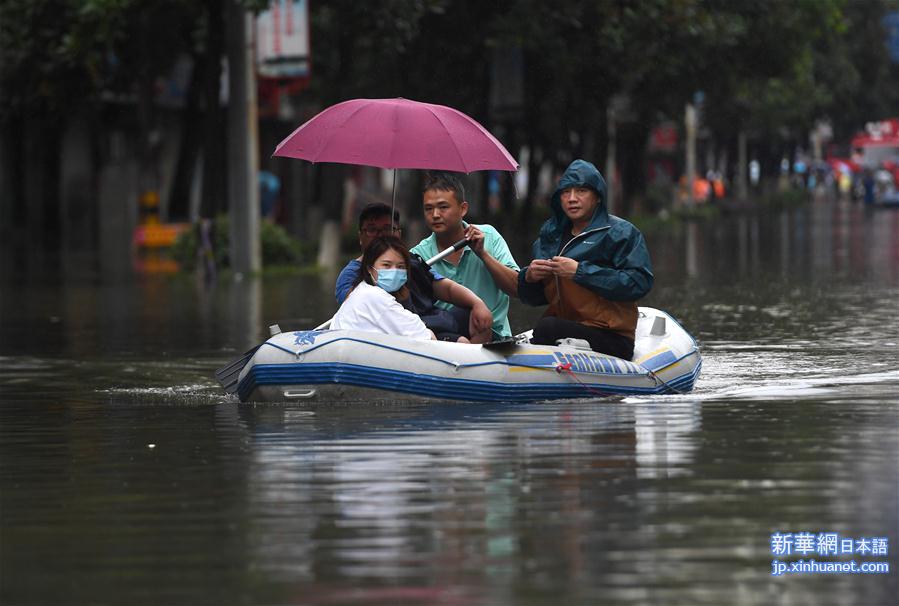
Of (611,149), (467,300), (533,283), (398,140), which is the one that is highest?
(611,149)

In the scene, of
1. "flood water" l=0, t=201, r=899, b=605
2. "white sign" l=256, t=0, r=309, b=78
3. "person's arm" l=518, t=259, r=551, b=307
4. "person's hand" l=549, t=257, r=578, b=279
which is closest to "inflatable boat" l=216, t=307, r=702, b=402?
"flood water" l=0, t=201, r=899, b=605

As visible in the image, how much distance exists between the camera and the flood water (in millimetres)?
7156

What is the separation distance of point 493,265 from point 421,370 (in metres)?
0.89

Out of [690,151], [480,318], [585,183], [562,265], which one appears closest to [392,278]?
[480,318]

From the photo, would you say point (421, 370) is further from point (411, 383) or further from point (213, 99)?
point (213, 99)

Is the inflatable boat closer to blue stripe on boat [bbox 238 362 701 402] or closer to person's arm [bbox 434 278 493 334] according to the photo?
blue stripe on boat [bbox 238 362 701 402]

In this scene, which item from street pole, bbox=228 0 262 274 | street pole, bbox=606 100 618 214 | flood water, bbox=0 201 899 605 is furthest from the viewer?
street pole, bbox=606 100 618 214

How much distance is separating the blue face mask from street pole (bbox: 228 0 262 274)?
18152mm

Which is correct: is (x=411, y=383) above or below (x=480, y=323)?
below

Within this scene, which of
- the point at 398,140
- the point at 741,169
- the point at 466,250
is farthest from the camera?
the point at 741,169

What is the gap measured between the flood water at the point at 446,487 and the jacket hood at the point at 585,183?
3.68 ft

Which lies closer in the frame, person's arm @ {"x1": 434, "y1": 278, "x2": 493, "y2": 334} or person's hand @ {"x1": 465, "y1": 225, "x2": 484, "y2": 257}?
person's hand @ {"x1": 465, "y1": 225, "x2": 484, "y2": 257}

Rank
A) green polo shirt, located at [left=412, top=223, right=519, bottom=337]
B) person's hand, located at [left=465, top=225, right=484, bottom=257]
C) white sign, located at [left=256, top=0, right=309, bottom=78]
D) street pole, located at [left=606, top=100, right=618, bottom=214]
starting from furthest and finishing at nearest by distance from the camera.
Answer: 1. street pole, located at [left=606, top=100, right=618, bottom=214]
2. white sign, located at [left=256, top=0, right=309, bottom=78]
3. green polo shirt, located at [left=412, top=223, right=519, bottom=337]
4. person's hand, located at [left=465, top=225, right=484, bottom=257]

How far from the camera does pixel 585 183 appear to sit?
12.9 m
